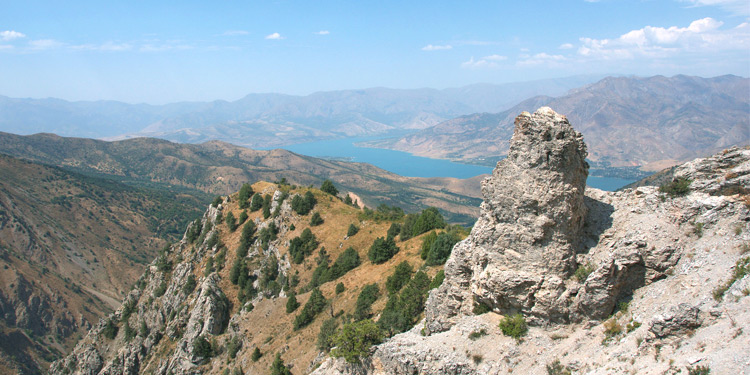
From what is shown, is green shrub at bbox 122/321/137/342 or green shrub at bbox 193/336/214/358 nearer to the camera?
green shrub at bbox 193/336/214/358

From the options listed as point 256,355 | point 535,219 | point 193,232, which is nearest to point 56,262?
point 193,232

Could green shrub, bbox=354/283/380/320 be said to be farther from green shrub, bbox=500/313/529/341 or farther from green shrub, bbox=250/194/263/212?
green shrub, bbox=250/194/263/212

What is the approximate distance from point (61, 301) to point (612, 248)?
169434 mm

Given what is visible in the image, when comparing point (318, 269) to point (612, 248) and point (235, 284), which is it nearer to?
point (235, 284)

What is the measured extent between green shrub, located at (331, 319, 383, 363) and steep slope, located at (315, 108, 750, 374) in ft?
13.1

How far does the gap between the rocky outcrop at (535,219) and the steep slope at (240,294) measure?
24.1 metres

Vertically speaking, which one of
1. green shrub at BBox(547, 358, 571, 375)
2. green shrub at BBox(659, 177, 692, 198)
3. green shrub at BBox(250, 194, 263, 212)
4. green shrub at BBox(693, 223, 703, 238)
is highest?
green shrub at BBox(659, 177, 692, 198)

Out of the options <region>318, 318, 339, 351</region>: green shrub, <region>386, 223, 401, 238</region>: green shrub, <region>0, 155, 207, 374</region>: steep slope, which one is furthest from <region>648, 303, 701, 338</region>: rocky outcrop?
<region>0, 155, 207, 374</region>: steep slope

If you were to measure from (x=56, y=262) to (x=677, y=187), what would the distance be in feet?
658

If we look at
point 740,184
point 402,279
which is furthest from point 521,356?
point 402,279

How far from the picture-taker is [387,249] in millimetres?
58531

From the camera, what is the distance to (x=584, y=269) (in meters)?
19.9

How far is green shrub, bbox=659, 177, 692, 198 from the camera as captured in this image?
19.3m

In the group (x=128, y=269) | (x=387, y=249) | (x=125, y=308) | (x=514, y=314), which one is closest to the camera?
(x=514, y=314)
